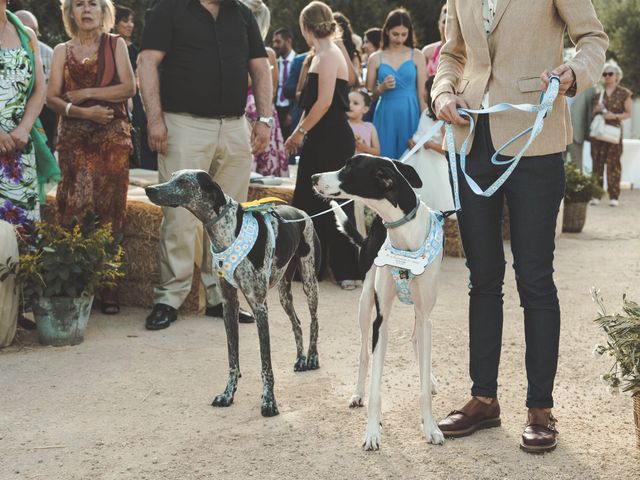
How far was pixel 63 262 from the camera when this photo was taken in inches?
226

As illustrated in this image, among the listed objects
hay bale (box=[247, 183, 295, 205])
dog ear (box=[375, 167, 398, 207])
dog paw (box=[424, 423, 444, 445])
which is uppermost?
dog ear (box=[375, 167, 398, 207])

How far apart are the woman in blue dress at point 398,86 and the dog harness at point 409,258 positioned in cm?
499

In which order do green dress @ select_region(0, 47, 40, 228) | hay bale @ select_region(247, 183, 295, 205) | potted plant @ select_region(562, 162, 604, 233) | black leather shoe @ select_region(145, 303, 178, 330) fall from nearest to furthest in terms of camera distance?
green dress @ select_region(0, 47, 40, 228), black leather shoe @ select_region(145, 303, 178, 330), hay bale @ select_region(247, 183, 295, 205), potted plant @ select_region(562, 162, 604, 233)

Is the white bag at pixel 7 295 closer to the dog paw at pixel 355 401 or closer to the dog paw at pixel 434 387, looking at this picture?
the dog paw at pixel 355 401

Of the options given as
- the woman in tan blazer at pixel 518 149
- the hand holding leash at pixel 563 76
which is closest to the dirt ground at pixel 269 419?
the woman in tan blazer at pixel 518 149

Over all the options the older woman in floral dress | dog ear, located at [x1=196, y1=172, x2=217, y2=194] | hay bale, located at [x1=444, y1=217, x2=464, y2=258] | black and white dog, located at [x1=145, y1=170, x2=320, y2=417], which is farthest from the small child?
dog ear, located at [x1=196, y1=172, x2=217, y2=194]

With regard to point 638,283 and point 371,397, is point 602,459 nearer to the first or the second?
point 371,397

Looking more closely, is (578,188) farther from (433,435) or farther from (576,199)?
(433,435)

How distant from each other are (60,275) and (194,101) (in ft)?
4.78

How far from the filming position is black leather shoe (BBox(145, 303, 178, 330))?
243 inches

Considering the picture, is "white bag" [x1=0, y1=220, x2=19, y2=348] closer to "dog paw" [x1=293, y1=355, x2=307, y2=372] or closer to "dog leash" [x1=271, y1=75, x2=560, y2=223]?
"dog paw" [x1=293, y1=355, x2=307, y2=372]

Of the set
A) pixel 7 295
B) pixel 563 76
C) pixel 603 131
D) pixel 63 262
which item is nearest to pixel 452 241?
pixel 63 262

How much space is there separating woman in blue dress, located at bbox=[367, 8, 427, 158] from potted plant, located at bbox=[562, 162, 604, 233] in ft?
9.19

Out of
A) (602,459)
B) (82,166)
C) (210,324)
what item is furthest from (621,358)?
(82,166)
